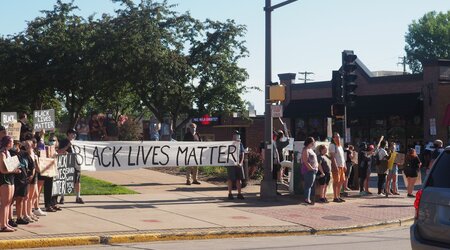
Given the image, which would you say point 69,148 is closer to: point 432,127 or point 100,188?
point 100,188

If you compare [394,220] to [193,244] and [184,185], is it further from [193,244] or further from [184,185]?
[184,185]

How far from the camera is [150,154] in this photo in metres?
18.2

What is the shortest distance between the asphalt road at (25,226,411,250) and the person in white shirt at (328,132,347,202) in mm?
4548

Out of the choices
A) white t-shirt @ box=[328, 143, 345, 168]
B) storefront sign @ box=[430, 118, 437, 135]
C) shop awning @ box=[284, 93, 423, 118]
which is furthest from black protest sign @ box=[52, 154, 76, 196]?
shop awning @ box=[284, 93, 423, 118]

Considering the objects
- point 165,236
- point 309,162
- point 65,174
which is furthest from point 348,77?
point 165,236

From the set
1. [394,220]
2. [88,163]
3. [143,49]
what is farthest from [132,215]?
[143,49]

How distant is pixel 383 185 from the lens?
21.1m

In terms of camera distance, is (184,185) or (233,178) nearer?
(233,178)

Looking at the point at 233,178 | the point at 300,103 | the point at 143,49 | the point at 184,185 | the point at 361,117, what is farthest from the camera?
the point at 300,103

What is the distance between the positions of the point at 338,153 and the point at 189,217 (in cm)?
551

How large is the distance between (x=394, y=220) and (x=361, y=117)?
1071 inches

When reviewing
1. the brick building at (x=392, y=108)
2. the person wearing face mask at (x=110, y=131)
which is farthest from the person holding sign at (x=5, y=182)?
the brick building at (x=392, y=108)

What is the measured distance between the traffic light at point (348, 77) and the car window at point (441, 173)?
12317 millimetres

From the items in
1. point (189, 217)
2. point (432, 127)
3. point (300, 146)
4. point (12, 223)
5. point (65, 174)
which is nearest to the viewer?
point (12, 223)
